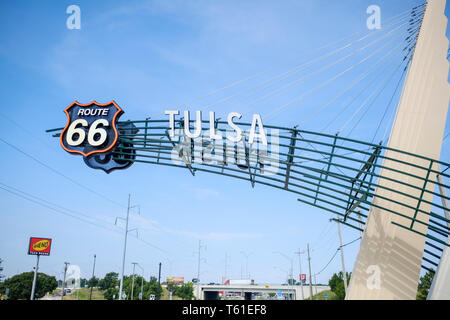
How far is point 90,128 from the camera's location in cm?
1967

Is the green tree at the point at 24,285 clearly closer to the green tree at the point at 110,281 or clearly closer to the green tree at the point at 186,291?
the green tree at the point at 110,281

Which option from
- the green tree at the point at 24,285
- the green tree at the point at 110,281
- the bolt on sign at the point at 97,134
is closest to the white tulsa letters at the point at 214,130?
the bolt on sign at the point at 97,134

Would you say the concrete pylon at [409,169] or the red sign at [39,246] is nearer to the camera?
the concrete pylon at [409,169]

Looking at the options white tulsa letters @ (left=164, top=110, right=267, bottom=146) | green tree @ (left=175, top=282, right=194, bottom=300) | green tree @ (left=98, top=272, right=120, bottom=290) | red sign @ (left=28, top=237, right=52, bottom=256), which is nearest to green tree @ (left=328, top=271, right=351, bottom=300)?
red sign @ (left=28, top=237, right=52, bottom=256)

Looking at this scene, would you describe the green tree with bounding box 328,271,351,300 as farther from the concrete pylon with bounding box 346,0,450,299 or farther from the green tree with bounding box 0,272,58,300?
the green tree with bounding box 0,272,58,300

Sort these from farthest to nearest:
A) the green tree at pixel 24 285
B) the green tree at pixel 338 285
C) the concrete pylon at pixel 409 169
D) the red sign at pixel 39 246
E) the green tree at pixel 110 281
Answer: the green tree at pixel 110 281, the green tree at pixel 24 285, the green tree at pixel 338 285, the red sign at pixel 39 246, the concrete pylon at pixel 409 169

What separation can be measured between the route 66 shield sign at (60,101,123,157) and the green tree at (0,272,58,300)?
104 metres

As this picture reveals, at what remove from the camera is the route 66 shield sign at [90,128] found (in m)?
19.3

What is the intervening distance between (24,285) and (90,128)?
10846cm

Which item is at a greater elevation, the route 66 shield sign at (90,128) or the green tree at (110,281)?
the route 66 shield sign at (90,128)

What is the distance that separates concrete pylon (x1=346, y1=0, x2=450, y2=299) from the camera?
56.0ft

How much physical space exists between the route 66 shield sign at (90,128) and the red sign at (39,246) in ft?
203
